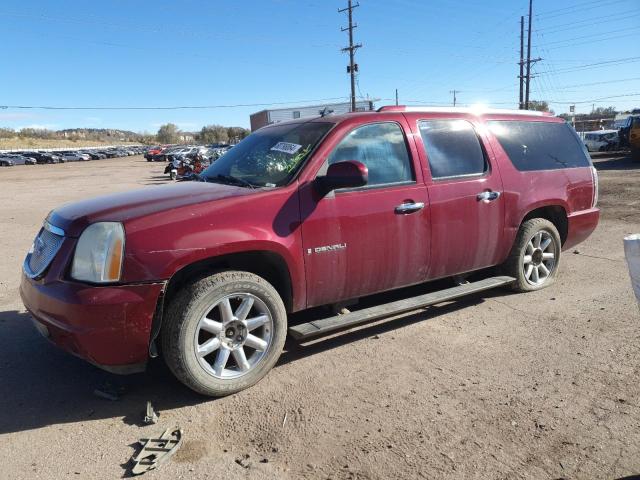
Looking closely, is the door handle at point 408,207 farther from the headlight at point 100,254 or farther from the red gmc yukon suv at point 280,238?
the headlight at point 100,254

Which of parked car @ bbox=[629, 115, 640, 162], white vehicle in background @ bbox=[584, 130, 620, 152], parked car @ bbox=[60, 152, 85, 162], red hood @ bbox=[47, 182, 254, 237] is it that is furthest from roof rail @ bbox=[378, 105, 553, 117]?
parked car @ bbox=[60, 152, 85, 162]

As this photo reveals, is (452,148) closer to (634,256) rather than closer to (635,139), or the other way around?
(634,256)

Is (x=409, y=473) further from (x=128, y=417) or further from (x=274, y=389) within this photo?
(x=128, y=417)

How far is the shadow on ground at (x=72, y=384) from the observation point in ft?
10.4

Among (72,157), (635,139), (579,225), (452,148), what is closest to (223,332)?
(452,148)

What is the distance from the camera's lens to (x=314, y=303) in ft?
12.3

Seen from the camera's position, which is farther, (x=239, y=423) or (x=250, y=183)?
(x=250, y=183)

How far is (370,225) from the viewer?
381cm

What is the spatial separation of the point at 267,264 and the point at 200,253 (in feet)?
2.02

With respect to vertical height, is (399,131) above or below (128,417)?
above

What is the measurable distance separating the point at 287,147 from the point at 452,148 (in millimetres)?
1514

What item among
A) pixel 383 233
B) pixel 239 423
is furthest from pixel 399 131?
pixel 239 423

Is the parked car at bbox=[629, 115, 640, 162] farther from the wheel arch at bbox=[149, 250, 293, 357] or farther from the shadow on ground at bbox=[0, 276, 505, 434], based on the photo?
the wheel arch at bbox=[149, 250, 293, 357]

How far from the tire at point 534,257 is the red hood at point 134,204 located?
2906 millimetres
